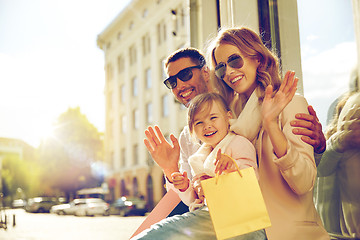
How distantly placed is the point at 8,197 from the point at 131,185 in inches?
1049

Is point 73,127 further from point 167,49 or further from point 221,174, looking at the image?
point 221,174

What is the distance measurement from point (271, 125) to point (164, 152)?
0.78 metres

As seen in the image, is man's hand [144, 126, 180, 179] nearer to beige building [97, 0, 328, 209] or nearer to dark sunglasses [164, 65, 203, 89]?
dark sunglasses [164, 65, 203, 89]

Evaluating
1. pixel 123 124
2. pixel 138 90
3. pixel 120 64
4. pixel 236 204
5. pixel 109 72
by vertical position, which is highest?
pixel 120 64

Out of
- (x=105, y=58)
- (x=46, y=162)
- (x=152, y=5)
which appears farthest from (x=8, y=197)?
(x=152, y=5)

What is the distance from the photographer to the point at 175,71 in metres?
2.89

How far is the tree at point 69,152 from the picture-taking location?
115 feet

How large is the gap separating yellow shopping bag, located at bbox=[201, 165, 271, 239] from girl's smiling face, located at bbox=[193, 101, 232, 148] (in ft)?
1.48

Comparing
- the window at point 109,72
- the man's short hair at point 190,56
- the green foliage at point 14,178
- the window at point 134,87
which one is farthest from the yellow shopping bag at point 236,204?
the green foliage at point 14,178

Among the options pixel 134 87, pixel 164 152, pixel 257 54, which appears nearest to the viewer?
pixel 257 54

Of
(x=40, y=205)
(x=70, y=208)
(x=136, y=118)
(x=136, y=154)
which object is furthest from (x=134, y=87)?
(x=40, y=205)

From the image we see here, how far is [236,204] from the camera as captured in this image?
1.65 meters

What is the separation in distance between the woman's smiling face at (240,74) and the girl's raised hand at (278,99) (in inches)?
14.2

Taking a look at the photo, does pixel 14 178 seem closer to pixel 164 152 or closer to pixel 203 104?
pixel 164 152
